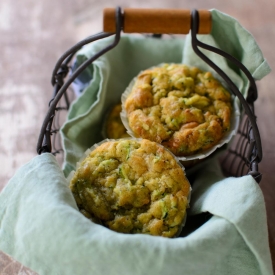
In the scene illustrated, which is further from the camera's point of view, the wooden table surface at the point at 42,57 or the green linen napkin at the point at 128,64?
the wooden table surface at the point at 42,57

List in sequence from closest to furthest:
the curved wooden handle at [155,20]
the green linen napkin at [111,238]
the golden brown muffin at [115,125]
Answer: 1. the green linen napkin at [111,238]
2. the curved wooden handle at [155,20]
3. the golden brown muffin at [115,125]

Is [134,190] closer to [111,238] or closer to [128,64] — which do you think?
[111,238]

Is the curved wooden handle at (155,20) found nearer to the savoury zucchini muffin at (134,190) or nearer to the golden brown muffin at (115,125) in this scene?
the savoury zucchini muffin at (134,190)

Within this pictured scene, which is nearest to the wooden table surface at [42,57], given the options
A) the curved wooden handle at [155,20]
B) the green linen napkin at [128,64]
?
the green linen napkin at [128,64]

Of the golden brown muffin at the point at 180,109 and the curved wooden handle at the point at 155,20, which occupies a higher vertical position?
the curved wooden handle at the point at 155,20

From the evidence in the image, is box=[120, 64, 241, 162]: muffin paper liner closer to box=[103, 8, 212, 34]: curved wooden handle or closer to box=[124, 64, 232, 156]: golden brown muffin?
box=[124, 64, 232, 156]: golden brown muffin

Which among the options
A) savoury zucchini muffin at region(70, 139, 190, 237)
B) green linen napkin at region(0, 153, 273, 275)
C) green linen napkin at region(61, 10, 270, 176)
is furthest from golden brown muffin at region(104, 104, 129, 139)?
green linen napkin at region(0, 153, 273, 275)


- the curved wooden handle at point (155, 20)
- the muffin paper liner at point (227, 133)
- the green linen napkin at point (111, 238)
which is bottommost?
the green linen napkin at point (111, 238)

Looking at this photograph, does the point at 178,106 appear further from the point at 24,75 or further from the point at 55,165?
the point at 24,75
